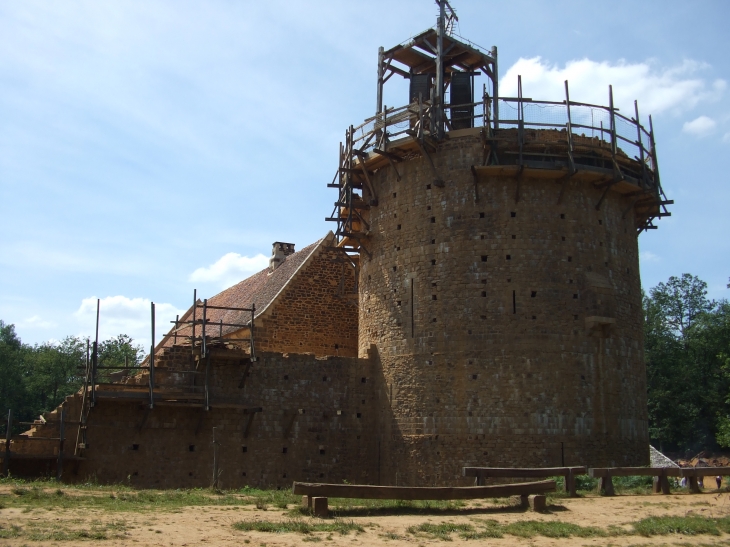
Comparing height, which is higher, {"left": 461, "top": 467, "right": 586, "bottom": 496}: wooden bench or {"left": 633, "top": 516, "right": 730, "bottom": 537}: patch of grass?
{"left": 461, "top": 467, "right": 586, "bottom": 496}: wooden bench

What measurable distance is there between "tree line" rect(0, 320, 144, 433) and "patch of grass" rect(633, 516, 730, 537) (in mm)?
40145

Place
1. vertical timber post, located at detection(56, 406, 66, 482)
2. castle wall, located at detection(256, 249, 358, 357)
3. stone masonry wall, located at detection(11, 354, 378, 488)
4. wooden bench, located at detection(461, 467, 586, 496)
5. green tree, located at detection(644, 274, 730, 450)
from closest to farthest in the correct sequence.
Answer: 1. wooden bench, located at detection(461, 467, 586, 496)
2. vertical timber post, located at detection(56, 406, 66, 482)
3. stone masonry wall, located at detection(11, 354, 378, 488)
4. castle wall, located at detection(256, 249, 358, 357)
5. green tree, located at detection(644, 274, 730, 450)

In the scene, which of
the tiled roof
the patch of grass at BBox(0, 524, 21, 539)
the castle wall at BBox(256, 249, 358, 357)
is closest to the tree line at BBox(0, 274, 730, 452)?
the tiled roof

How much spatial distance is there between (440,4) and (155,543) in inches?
763

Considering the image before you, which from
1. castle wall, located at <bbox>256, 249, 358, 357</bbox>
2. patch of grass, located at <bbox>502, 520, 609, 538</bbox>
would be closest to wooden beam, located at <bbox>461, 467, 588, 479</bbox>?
patch of grass, located at <bbox>502, 520, 609, 538</bbox>

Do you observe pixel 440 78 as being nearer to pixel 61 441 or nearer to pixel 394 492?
pixel 394 492

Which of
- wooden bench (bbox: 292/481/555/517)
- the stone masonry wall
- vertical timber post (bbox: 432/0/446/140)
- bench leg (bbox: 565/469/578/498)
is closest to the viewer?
wooden bench (bbox: 292/481/555/517)

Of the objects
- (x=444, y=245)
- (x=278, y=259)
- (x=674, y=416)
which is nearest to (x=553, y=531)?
(x=444, y=245)

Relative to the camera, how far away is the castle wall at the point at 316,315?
28172 millimetres

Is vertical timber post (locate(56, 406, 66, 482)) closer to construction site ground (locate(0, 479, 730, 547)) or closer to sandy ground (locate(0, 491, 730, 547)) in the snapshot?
construction site ground (locate(0, 479, 730, 547))

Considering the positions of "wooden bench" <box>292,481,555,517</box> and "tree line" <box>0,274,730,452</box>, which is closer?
"wooden bench" <box>292,481,555,517</box>

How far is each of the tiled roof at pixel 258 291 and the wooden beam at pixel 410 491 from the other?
13890 millimetres

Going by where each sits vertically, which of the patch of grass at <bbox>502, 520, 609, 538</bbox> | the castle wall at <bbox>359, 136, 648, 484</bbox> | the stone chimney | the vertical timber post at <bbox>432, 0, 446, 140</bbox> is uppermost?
the vertical timber post at <bbox>432, 0, 446, 140</bbox>

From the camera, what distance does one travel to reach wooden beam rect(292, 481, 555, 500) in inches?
544
